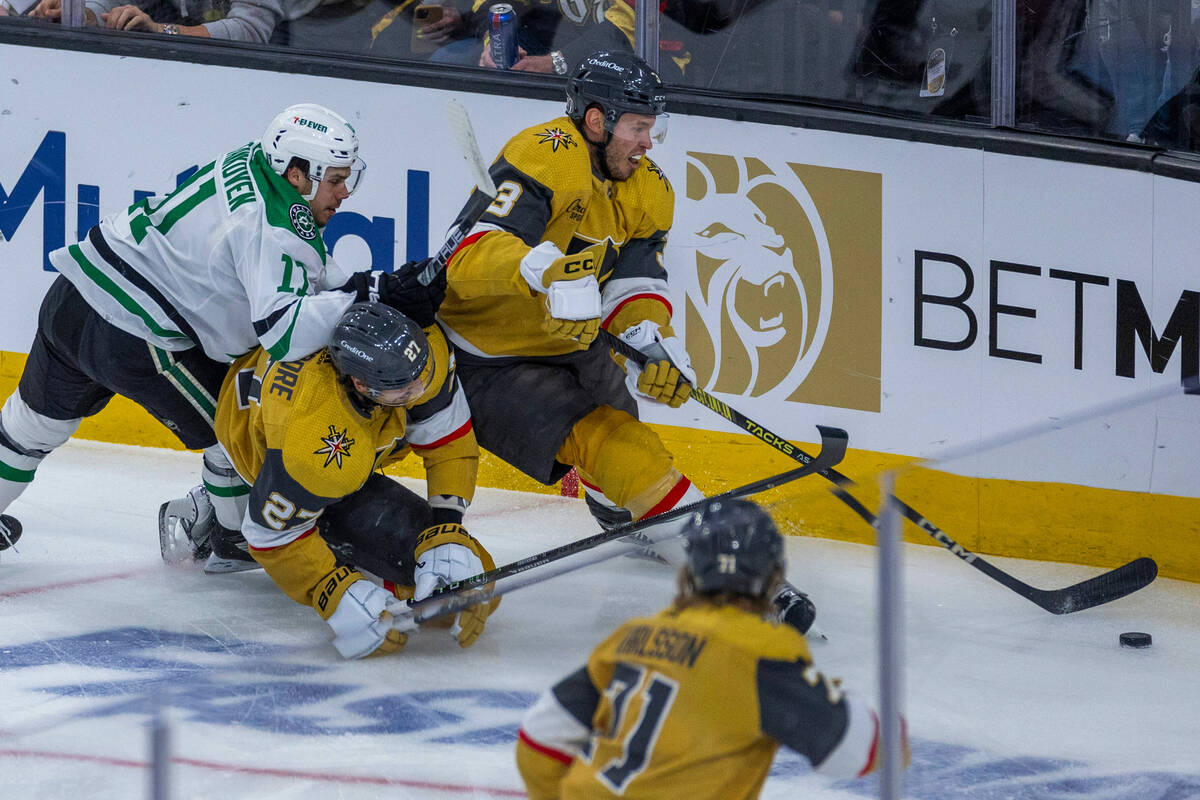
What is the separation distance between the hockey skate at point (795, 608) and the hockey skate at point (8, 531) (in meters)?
2.10

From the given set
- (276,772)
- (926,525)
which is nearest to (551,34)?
(926,525)

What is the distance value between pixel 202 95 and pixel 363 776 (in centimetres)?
291

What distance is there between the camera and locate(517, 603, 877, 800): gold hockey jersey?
5.28 feet

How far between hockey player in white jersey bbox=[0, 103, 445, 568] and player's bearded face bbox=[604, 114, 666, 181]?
0.46 meters

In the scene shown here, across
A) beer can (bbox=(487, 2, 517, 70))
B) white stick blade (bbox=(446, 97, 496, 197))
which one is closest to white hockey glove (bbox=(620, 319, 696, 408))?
white stick blade (bbox=(446, 97, 496, 197))

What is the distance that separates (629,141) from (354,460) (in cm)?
88

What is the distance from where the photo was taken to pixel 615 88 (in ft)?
10.6

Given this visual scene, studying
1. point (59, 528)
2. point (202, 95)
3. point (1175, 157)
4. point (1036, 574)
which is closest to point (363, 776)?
point (1036, 574)

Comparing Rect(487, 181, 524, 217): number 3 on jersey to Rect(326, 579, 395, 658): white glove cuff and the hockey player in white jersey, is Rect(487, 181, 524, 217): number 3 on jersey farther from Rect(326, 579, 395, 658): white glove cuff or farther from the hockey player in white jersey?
Rect(326, 579, 395, 658): white glove cuff

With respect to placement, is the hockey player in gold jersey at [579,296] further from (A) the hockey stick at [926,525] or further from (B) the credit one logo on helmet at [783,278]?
(B) the credit one logo on helmet at [783,278]

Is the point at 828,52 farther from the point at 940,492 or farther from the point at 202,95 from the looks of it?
the point at 940,492

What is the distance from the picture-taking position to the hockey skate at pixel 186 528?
3705mm

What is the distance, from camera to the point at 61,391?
3.51 meters

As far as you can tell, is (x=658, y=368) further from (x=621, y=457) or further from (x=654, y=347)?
(x=621, y=457)
